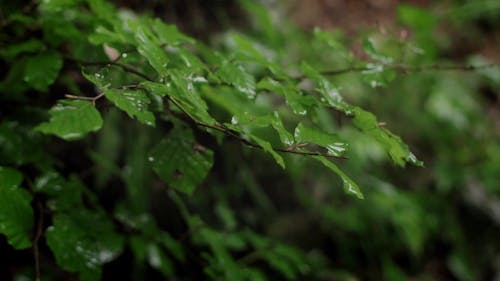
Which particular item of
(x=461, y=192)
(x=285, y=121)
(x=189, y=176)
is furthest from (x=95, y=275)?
(x=461, y=192)

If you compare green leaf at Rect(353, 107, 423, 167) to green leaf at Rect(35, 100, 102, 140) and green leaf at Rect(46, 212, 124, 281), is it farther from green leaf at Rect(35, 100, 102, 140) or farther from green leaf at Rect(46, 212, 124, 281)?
green leaf at Rect(46, 212, 124, 281)

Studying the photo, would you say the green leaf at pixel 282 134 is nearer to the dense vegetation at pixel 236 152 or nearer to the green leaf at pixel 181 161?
the dense vegetation at pixel 236 152

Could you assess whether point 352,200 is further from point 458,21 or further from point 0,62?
point 458,21

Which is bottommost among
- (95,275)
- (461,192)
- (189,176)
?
(461,192)

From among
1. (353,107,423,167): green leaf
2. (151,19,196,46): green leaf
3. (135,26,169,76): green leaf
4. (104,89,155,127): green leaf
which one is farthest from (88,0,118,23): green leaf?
(353,107,423,167): green leaf

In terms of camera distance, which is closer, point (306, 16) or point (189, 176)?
point (189, 176)

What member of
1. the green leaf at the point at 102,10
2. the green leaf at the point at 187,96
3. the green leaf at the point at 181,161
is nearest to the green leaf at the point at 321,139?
the green leaf at the point at 187,96
